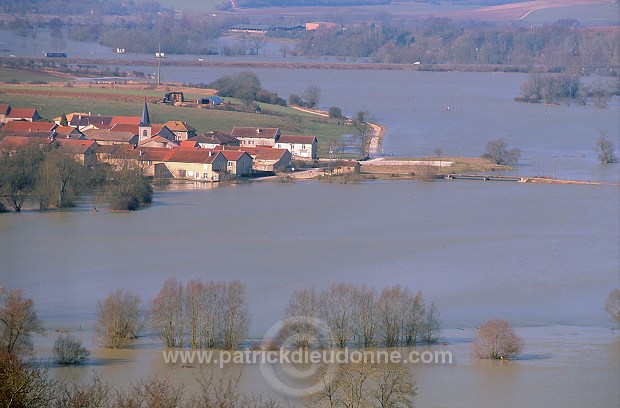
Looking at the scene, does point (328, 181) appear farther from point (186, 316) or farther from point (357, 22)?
point (357, 22)

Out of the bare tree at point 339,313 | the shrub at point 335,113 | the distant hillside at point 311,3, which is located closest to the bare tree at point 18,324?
the bare tree at point 339,313

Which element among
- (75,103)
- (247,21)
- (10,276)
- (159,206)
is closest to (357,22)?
(247,21)

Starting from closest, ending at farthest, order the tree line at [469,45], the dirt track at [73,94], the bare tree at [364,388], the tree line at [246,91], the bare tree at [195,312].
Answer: the bare tree at [364,388] < the bare tree at [195,312] < the dirt track at [73,94] < the tree line at [246,91] < the tree line at [469,45]

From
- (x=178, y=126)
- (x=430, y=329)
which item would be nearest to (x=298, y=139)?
(x=178, y=126)

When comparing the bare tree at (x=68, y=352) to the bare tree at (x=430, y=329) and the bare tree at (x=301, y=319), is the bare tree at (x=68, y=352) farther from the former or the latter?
the bare tree at (x=430, y=329)

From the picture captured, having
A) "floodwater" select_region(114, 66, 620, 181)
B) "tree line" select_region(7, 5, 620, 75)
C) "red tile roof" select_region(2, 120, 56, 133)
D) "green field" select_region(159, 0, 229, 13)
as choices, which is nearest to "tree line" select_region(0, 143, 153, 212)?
"red tile roof" select_region(2, 120, 56, 133)

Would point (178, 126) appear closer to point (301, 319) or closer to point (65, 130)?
point (65, 130)
